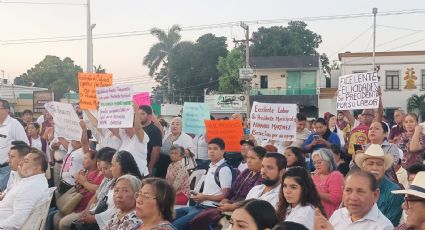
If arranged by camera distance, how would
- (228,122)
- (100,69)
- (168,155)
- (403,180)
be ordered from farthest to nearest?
(100,69), (228,122), (168,155), (403,180)

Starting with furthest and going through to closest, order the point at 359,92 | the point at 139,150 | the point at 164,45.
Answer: the point at 164,45, the point at 359,92, the point at 139,150

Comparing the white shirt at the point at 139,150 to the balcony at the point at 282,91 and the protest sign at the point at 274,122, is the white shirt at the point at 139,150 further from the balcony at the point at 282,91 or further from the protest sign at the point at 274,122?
the balcony at the point at 282,91

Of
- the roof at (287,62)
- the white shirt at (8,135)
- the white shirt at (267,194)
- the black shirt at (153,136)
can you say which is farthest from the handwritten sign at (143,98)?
the roof at (287,62)

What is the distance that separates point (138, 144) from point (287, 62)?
4321 cm

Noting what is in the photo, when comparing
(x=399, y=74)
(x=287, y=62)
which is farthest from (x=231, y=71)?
(x=399, y=74)

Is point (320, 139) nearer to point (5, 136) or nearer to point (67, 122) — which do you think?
point (67, 122)

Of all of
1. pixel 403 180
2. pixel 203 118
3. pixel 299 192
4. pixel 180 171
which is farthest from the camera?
pixel 203 118

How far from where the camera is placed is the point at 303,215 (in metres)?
4.85

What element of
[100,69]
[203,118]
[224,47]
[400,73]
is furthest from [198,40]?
[203,118]

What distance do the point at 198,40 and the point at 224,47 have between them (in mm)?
3049

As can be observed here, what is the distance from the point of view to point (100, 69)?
73000mm

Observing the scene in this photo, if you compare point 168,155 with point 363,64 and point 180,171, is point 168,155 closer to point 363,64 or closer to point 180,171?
point 180,171

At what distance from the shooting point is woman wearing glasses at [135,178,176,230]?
454 centimetres

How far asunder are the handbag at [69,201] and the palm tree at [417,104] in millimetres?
39089
